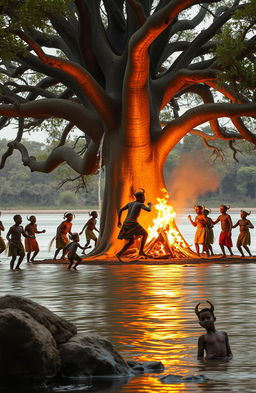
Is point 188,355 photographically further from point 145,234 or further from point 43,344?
point 145,234

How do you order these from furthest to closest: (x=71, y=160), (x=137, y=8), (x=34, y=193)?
1. (x=34, y=193)
2. (x=71, y=160)
3. (x=137, y=8)

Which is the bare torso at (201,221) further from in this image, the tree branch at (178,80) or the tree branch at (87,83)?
the tree branch at (178,80)

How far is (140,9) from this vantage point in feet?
91.9

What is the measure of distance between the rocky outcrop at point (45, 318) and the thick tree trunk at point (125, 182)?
20.0m

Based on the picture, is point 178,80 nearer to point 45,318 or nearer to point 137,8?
point 137,8

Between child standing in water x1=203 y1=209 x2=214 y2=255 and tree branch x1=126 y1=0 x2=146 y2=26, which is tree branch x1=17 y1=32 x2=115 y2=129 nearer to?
tree branch x1=126 y1=0 x2=146 y2=26

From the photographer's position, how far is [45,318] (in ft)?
35.8

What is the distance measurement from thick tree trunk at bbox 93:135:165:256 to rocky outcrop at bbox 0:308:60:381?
20.8 m

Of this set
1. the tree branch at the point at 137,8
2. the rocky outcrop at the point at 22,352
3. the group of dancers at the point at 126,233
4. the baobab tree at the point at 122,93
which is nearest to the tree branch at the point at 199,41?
the baobab tree at the point at 122,93

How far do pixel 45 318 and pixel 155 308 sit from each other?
18.6 feet

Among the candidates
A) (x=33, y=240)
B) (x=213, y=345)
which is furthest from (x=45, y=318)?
(x=33, y=240)

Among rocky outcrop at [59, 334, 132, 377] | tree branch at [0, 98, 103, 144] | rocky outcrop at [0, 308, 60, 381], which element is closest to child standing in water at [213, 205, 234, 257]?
tree branch at [0, 98, 103, 144]

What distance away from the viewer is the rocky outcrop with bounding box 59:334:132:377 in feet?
33.7

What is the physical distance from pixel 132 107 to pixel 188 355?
2022cm
